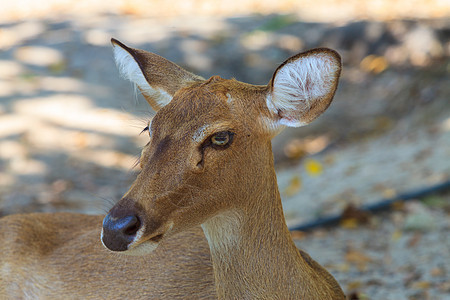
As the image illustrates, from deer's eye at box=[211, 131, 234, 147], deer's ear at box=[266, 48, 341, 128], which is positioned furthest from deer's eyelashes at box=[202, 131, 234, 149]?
deer's ear at box=[266, 48, 341, 128]

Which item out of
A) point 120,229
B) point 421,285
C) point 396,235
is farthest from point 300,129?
point 120,229

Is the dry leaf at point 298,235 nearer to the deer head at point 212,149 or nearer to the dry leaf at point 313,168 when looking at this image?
the dry leaf at point 313,168

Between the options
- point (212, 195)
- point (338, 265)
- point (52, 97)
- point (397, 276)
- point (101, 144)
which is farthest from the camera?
point (52, 97)

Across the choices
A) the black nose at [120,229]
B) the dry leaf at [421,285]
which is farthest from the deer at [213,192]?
the dry leaf at [421,285]

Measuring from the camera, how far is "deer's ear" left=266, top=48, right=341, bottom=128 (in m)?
2.53

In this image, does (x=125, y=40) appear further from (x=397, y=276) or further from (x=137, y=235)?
(x=137, y=235)

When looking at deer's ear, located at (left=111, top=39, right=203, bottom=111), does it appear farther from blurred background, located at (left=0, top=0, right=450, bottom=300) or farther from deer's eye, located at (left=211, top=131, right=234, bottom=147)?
deer's eye, located at (left=211, top=131, right=234, bottom=147)

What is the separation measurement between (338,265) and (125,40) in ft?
20.6

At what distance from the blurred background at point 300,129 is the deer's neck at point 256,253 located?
0.71 meters

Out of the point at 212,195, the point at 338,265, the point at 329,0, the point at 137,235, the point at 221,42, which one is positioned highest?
the point at 329,0

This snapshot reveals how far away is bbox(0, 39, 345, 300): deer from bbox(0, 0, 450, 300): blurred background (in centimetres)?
42

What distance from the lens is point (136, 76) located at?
9.86ft

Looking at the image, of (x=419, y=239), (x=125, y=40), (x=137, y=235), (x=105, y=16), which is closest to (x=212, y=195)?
(x=137, y=235)

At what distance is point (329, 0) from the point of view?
1214cm
